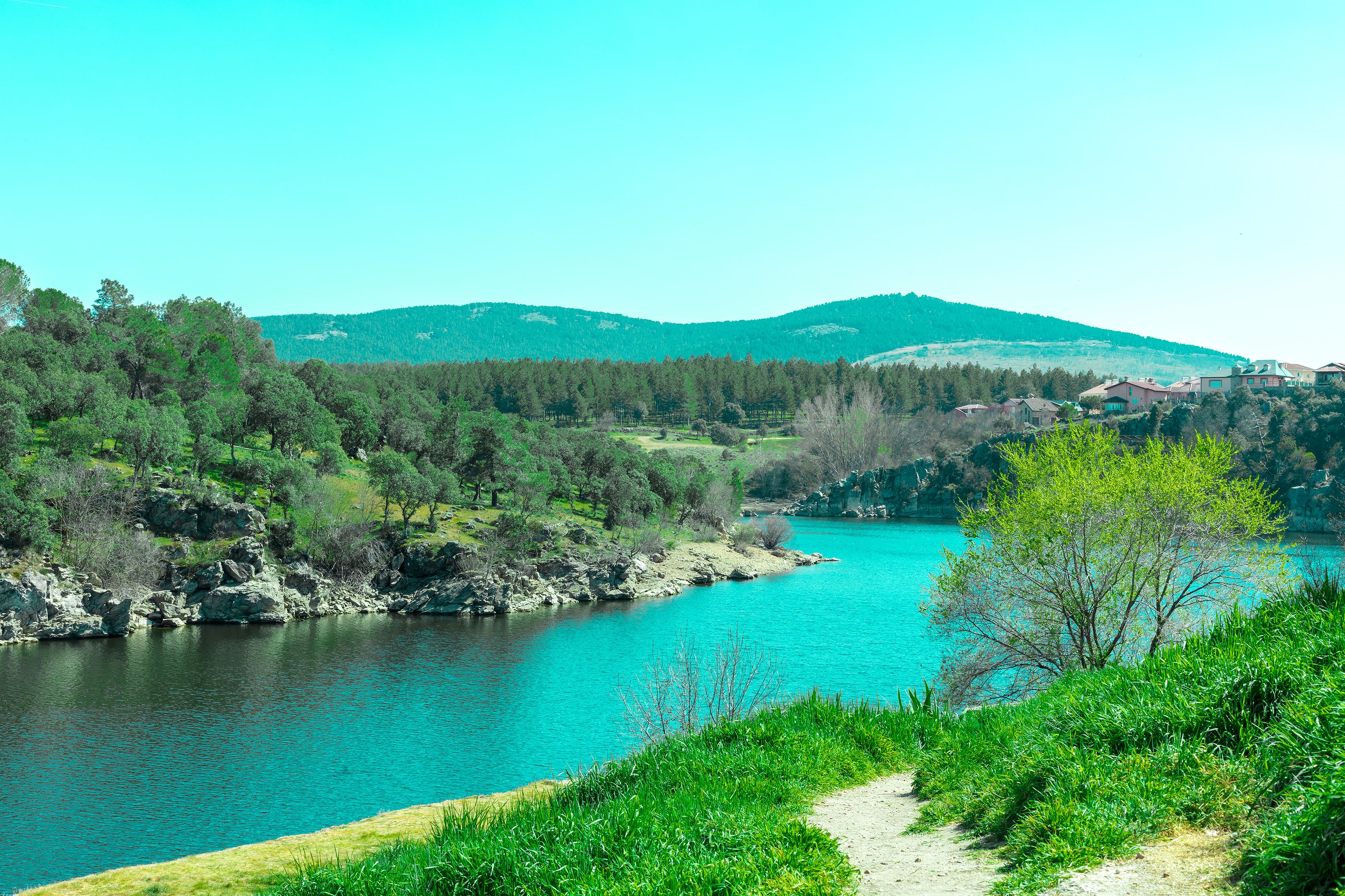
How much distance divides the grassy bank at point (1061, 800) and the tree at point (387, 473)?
61297 mm

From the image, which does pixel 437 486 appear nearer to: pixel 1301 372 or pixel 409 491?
pixel 409 491

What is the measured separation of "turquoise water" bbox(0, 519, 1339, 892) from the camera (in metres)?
27.7

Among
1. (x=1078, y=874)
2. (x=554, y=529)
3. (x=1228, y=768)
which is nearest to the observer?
(x=1078, y=874)

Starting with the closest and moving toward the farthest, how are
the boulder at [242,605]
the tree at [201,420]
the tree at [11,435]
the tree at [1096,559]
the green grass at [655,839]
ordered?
the green grass at [655,839], the tree at [1096,559], the tree at [11,435], the boulder at [242,605], the tree at [201,420]

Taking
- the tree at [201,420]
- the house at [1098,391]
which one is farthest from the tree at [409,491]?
the house at [1098,391]

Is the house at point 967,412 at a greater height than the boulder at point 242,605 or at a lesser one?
greater

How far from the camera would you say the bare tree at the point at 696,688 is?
28.1 m

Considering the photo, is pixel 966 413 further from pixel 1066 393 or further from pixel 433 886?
pixel 433 886

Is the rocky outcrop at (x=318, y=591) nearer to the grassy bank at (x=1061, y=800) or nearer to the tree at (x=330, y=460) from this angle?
the tree at (x=330, y=460)

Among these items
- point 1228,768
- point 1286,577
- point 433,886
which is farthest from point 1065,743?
point 1286,577

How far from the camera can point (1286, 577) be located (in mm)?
24188

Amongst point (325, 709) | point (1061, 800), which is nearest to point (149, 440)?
point (325, 709)

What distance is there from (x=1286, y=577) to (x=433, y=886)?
25048 mm

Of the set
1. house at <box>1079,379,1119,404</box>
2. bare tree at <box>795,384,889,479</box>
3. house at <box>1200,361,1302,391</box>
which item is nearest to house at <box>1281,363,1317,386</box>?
house at <box>1200,361,1302,391</box>
